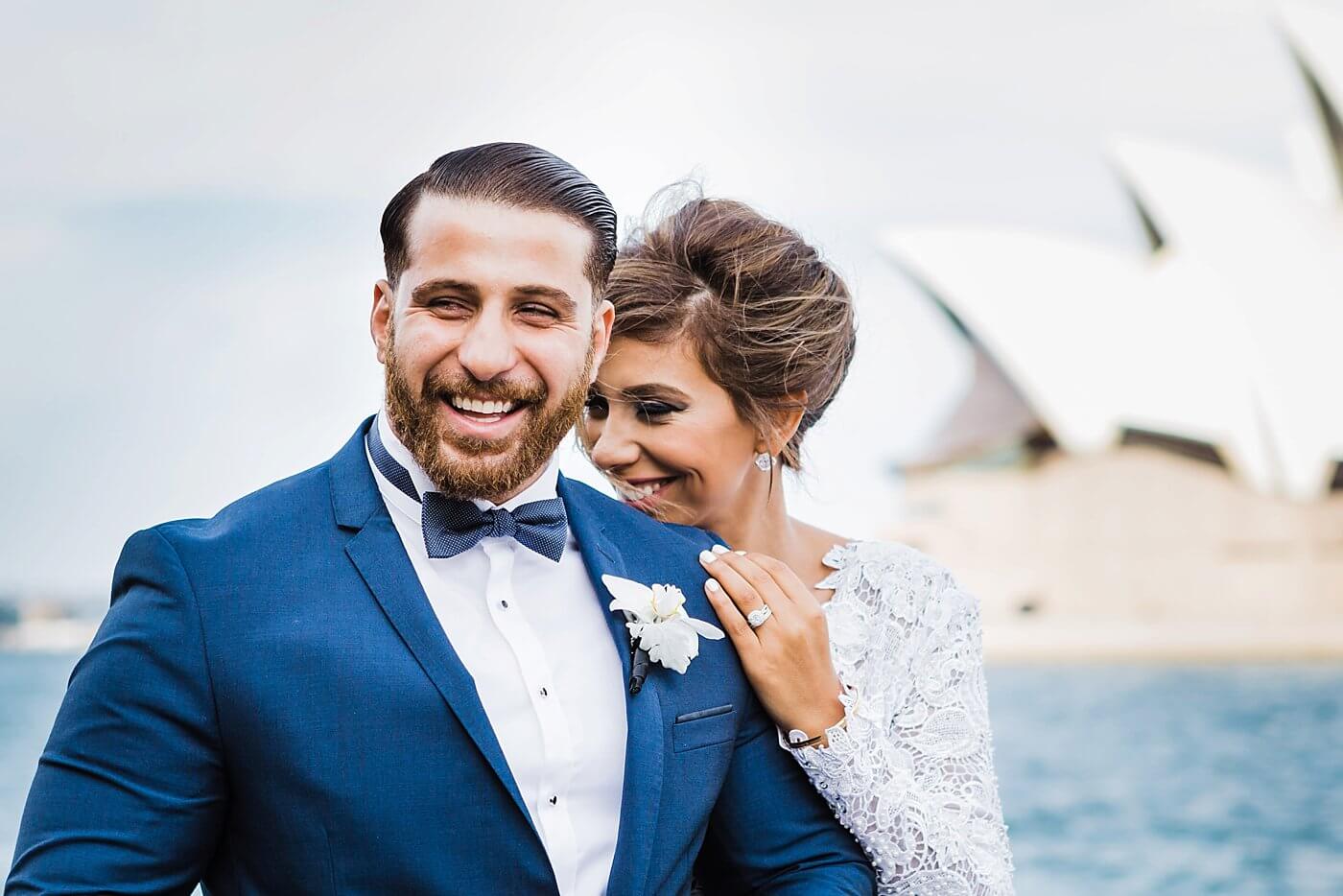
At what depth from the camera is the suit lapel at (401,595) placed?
1896 mm

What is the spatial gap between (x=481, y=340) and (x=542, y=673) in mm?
430

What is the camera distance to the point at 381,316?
6.81 ft

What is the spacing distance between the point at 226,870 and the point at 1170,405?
29108mm

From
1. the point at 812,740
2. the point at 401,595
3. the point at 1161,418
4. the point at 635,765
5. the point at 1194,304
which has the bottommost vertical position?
the point at 1161,418

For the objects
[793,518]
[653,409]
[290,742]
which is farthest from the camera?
[793,518]

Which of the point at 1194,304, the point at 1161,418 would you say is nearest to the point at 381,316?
the point at 1194,304

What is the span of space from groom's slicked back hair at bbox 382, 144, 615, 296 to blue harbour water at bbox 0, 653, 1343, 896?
7851 millimetres

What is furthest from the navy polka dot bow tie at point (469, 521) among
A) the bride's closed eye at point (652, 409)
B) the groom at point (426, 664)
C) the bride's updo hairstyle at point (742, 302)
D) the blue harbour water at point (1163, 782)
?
the blue harbour water at point (1163, 782)

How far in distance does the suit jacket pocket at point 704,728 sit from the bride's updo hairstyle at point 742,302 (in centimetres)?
86

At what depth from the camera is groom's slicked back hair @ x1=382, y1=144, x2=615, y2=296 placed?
201 cm

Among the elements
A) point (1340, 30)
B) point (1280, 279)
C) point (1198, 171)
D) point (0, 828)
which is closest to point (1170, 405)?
point (1280, 279)

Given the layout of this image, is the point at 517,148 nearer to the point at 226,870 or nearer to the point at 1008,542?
the point at 226,870

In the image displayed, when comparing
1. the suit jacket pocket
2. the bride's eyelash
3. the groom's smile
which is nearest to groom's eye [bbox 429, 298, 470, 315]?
the groom's smile

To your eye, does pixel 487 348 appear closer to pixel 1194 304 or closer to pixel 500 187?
pixel 500 187
